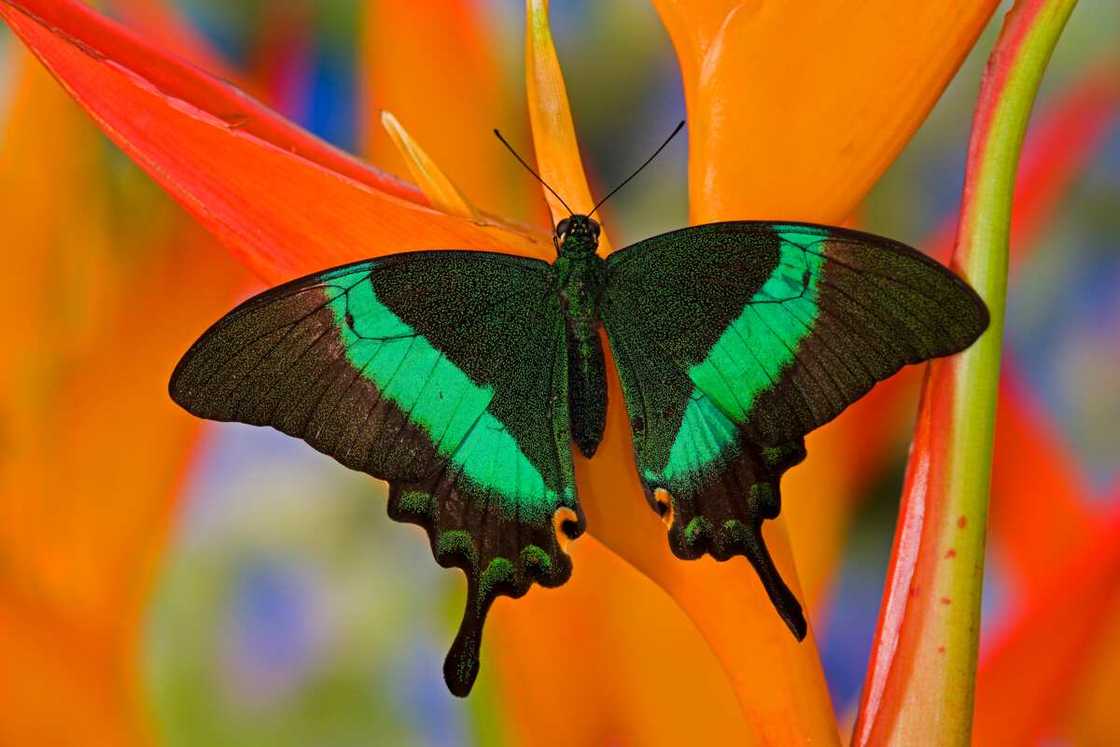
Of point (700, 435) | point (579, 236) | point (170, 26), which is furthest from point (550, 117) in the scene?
point (170, 26)

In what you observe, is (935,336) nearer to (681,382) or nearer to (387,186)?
(681,382)

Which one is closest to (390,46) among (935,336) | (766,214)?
(766,214)

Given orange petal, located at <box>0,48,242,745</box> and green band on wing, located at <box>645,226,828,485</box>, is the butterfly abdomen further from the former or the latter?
orange petal, located at <box>0,48,242,745</box>

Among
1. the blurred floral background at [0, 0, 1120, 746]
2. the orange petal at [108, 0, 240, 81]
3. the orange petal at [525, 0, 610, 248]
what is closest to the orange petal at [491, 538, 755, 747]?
the blurred floral background at [0, 0, 1120, 746]

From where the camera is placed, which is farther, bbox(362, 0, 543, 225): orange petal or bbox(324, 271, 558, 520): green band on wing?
bbox(362, 0, 543, 225): orange petal

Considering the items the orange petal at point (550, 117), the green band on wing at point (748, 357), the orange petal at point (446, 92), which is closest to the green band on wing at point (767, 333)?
the green band on wing at point (748, 357)
